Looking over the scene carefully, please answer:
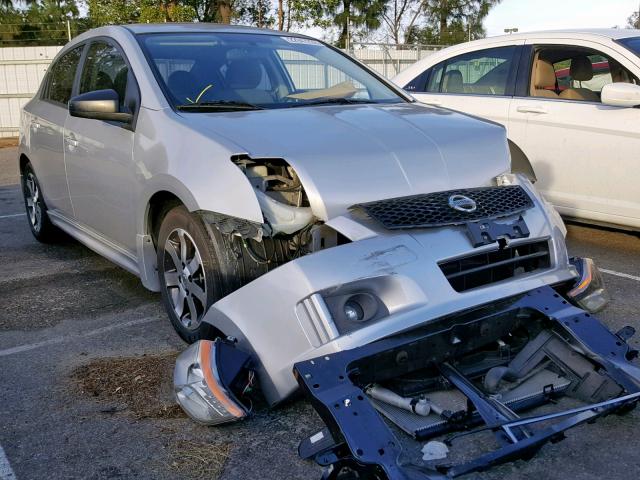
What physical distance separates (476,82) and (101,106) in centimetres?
360

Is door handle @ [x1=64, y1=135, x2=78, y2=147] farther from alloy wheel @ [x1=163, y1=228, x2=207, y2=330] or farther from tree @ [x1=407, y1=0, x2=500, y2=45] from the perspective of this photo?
tree @ [x1=407, y1=0, x2=500, y2=45]

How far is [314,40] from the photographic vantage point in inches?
209

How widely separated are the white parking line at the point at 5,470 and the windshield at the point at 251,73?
1967mm

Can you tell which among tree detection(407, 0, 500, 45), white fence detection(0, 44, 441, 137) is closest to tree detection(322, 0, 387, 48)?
tree detection(407, 0, 500, 45)

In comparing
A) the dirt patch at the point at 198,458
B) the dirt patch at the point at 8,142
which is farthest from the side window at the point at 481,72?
the dirt patch at the point at 8,142

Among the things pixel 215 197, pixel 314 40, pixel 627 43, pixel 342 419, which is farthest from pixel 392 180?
pixel 627 43

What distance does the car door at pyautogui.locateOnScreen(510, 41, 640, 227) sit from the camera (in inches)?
218

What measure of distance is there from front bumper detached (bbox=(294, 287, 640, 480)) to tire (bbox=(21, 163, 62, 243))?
4.04 meters

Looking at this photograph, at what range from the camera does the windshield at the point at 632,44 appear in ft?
18.5

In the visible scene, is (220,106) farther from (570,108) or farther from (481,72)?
(481,72)

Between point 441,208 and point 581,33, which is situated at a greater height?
point 581,33

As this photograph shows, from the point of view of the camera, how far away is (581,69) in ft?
19.6

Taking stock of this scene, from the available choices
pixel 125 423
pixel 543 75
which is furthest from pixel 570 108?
pixel 125 423

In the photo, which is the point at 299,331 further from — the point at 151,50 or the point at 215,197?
the point at 151,50
